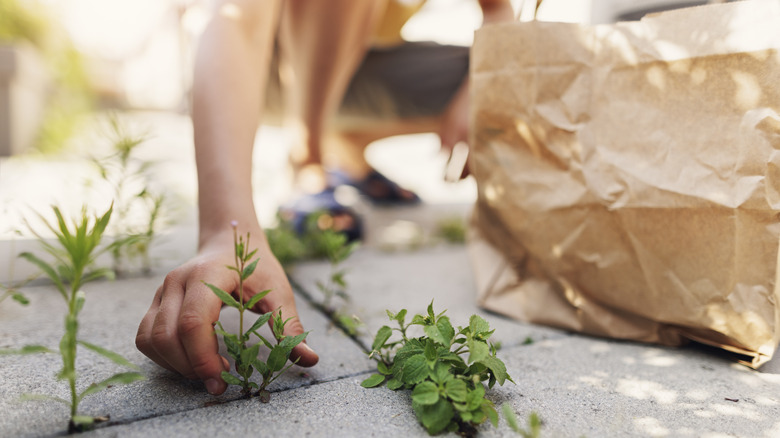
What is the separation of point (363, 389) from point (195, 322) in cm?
30


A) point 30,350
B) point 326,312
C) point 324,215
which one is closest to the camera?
point 30,350

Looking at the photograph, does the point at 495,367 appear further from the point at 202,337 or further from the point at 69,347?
Result: the point at 69,347

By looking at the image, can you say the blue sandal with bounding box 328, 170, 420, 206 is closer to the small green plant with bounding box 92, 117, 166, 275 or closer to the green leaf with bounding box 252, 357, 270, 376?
the small green plant with bounding box 92, 117, 166, 275

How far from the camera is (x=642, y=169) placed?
1.01 meters

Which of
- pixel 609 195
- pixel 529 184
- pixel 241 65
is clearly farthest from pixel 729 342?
pixel 241 65

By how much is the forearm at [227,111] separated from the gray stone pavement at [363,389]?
25cm

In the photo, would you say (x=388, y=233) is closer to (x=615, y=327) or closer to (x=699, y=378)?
(x=615, y=327)

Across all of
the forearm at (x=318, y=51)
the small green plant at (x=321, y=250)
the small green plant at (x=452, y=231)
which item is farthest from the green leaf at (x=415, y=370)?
the forearm at (x=318, y=51)

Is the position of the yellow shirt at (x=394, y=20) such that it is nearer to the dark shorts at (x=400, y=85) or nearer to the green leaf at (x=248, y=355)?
the dark shorts at (x=400, y=85)

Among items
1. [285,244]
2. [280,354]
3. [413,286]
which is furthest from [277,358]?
[285,244]

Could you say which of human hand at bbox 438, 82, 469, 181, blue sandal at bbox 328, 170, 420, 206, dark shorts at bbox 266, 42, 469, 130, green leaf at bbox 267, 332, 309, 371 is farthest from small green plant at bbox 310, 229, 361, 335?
dark shorts at bbox 266, 42, 469, 130

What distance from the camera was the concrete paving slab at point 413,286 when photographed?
1.19 meters

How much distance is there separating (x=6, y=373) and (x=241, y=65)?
748mm

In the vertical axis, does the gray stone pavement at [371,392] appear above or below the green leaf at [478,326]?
below
